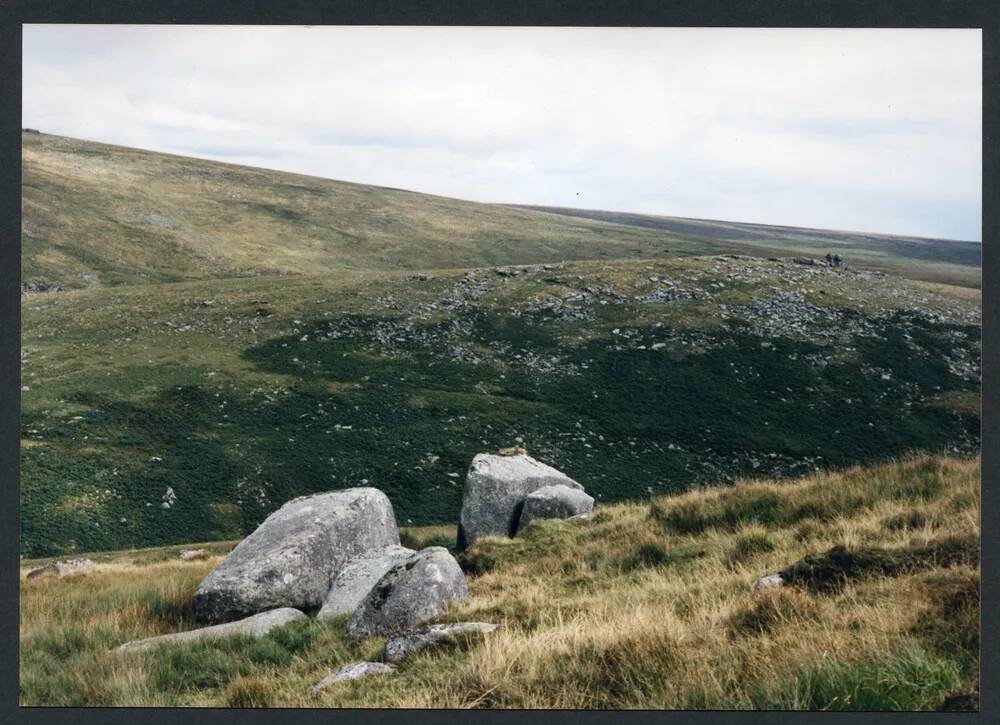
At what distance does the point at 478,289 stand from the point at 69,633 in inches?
1876

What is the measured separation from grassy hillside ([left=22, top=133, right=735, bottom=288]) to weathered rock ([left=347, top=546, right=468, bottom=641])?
201 feet

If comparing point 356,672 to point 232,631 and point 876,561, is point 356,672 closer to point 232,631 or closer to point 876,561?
point 232,631

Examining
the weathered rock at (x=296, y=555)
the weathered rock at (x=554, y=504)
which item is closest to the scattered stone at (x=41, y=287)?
the weathered rock at (x=296, y=555)

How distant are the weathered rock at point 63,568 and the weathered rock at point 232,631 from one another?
1131cm

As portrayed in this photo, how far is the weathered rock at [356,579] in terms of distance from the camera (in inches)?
423

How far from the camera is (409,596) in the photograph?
8.96 metres

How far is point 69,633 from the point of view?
10172mm

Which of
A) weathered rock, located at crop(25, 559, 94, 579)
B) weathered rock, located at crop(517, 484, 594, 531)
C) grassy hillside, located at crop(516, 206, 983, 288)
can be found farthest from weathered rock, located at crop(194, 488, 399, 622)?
grassy hillside, located at crop(516, 206, 983, 288)

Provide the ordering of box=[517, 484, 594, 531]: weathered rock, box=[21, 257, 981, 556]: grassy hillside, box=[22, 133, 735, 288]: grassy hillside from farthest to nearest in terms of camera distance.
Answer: box=[22, 133, 735, 288]: grassy hillside < box=[21, 257, 981, 556]: grassy hillside < box=[517, 484, 594, 531]: weathered rock

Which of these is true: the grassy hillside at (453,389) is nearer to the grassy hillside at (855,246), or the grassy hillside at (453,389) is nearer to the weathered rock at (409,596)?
the grassy hillside at (855,246)

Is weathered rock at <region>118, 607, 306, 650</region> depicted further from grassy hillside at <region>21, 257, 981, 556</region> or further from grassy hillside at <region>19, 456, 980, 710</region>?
grassy hillside at <region>21, 257, 981, 556</region>

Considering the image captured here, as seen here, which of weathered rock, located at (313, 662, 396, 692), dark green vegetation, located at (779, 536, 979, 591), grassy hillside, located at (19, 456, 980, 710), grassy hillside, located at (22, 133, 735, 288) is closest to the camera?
grassy hillside, located at (19, 456, 980, 710)

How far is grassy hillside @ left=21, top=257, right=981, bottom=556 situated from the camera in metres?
31.2

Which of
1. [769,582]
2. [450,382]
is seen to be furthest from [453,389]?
[769,582]
